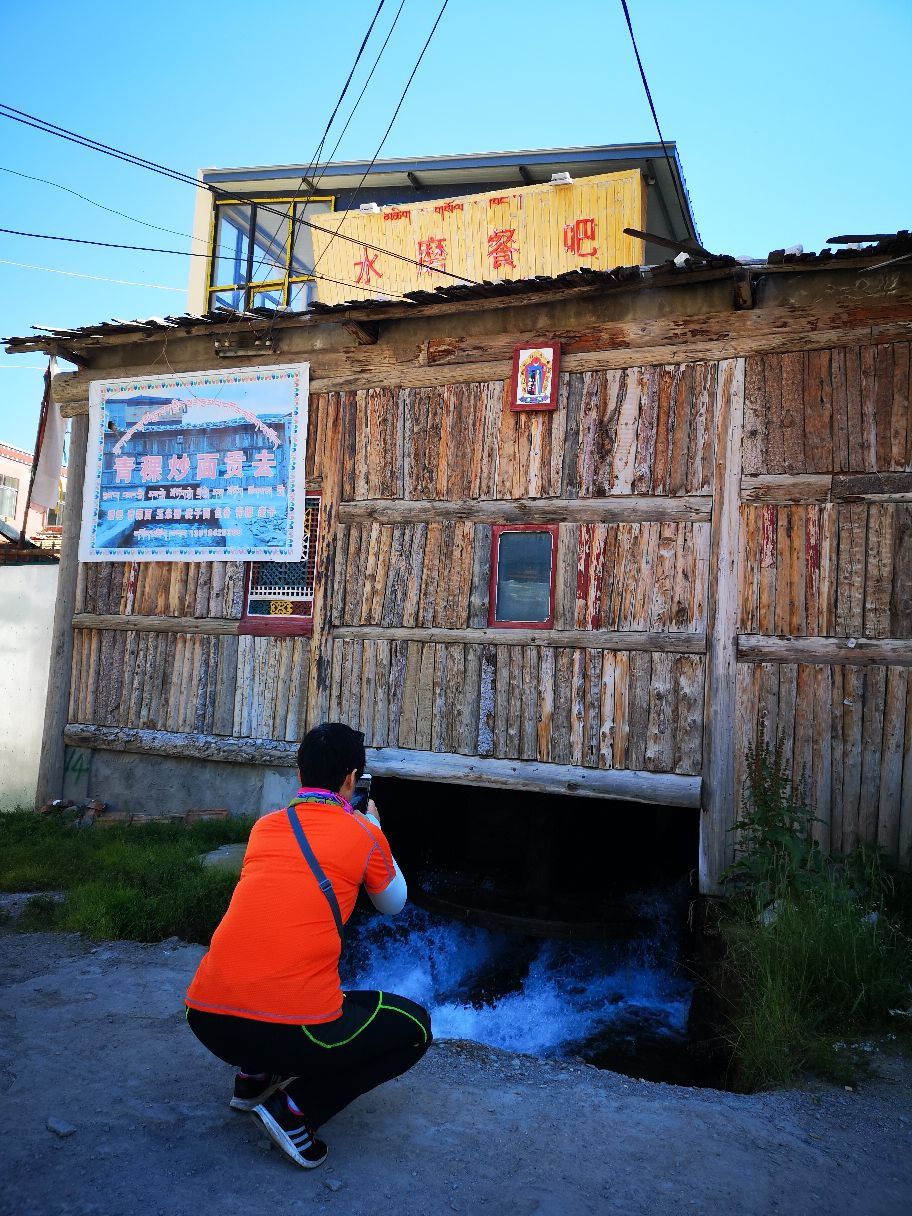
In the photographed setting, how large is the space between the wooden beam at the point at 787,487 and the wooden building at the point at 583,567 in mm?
20

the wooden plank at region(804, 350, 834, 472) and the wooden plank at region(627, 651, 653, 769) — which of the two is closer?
the wooden plank at region(804, 350, 834, 472)

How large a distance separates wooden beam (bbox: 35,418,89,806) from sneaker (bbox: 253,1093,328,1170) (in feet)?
21.8

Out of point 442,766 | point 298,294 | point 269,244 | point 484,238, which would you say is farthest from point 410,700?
point 269,244

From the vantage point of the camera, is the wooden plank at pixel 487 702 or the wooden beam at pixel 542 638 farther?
the wooden plank at pixel 487 702

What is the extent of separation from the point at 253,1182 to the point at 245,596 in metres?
5.85

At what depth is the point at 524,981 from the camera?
25.8 feet

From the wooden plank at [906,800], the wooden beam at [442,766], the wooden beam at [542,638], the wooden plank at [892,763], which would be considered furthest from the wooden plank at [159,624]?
the wooden plank at [906,800]

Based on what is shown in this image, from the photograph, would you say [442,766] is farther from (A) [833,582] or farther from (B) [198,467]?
(B) [198,467]

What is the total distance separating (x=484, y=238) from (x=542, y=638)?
228 inches

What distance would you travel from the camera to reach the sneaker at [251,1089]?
344cm

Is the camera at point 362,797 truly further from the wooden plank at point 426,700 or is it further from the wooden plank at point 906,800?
the wooden plank at point 906,800

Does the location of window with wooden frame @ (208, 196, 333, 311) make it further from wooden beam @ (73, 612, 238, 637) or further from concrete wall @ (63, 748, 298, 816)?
concrete wall @ (63, 748, 298, 816)

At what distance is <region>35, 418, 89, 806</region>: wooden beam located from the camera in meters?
8.98

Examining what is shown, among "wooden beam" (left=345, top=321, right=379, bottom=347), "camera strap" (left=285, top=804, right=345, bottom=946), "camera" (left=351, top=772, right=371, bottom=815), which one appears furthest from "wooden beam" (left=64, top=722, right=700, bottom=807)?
"camera strap" (left=285, top=804, right=345, bottom=946)
